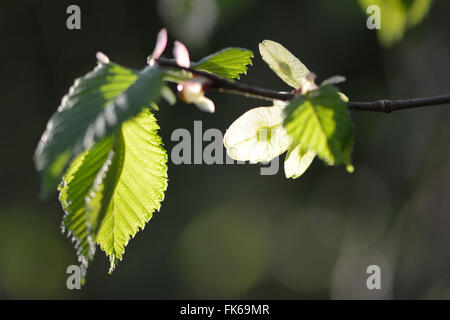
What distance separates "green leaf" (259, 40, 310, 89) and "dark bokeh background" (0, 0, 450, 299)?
4381mm

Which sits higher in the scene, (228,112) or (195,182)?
(228,112)

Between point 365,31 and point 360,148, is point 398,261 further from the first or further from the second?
point 365,31

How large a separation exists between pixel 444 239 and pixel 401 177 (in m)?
1.50

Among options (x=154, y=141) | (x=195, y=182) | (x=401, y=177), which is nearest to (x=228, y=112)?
(x=195, y=182)

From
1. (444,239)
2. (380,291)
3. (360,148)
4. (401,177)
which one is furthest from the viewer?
(360,148)

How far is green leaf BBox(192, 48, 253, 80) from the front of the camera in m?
0.73

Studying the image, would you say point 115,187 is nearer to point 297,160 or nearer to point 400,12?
point 297,160

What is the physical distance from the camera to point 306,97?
24.5 inches

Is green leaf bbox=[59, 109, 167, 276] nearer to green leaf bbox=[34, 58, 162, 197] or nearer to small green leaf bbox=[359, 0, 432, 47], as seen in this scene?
green leaf bbox=[34, 58, 162, 197]

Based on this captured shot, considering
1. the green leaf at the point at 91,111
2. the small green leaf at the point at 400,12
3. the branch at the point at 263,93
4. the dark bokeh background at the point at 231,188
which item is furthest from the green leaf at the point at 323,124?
the dark bokeh background at the point at 231,188

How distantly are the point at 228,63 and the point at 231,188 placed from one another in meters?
5.83

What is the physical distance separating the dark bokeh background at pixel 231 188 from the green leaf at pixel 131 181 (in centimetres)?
445

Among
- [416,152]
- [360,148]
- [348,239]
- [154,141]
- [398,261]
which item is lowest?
[154,141]

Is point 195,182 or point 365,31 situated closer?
point 365,31
